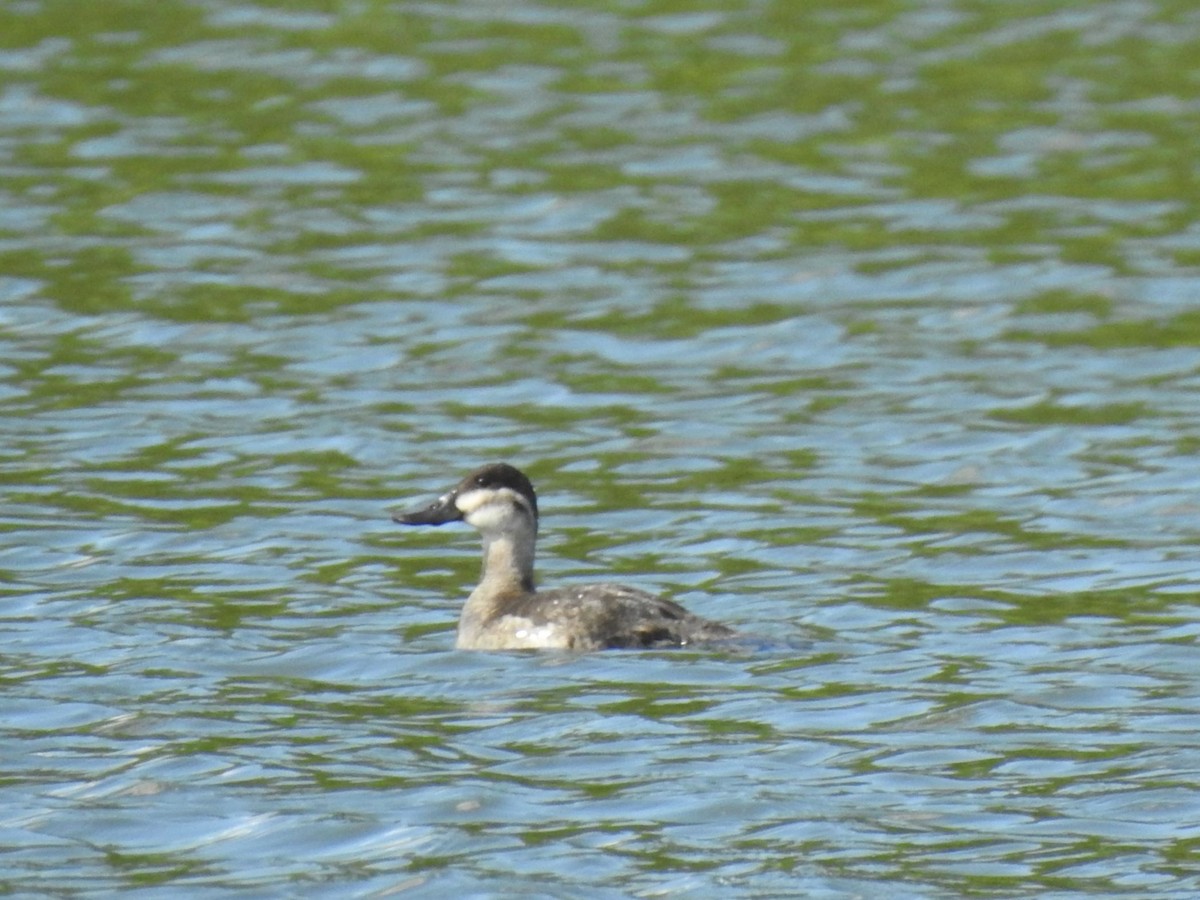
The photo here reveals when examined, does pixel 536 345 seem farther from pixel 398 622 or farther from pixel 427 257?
pixel 398 622

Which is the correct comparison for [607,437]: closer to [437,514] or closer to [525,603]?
[437,514]

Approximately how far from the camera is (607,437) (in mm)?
15742

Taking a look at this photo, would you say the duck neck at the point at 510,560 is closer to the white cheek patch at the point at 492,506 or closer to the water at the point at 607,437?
the white cheek patch at the point at 492,506

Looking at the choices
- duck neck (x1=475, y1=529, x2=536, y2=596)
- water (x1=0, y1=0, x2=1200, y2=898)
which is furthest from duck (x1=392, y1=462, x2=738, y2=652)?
water (x1=0, y1=0, x2=1200, y2=898)

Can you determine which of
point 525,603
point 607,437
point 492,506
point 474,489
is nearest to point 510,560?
point 492,506

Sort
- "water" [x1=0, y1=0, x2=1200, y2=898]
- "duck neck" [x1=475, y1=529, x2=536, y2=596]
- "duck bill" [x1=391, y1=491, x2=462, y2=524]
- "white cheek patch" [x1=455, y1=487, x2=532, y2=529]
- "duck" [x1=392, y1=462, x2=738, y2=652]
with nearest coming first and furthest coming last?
"water" [x1=0, y1=0, x2=1200, y2=898] → "duck" [x1=392, y1=462, x2=738, y2=652] → "duck neck" [x1=475, y1=529, x2=536, y2=596] → "white cheek patch" [x1=455, y1=487, x2=532, y2=529] → "duck bill" [x1=391, y1=491, x2=462, y2=524]

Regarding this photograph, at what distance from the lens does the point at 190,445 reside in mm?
15547

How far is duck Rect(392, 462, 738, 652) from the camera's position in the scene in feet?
39.1

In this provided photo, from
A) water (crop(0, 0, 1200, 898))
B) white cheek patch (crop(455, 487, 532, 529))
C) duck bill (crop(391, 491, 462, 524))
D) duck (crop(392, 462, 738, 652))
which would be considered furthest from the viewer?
duck bill (crop(391, 491, 462, 524))

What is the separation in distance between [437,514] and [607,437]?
2.74 meters

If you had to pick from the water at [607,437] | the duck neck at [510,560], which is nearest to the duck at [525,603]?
the duck neck at [510,560]

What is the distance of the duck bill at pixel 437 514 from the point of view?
43.1ft

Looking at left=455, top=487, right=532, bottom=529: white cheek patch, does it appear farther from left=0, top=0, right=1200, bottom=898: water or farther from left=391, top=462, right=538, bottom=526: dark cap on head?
left=0, top=0, right=1200, bottom=898: water

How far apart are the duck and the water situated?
156 millimetres
